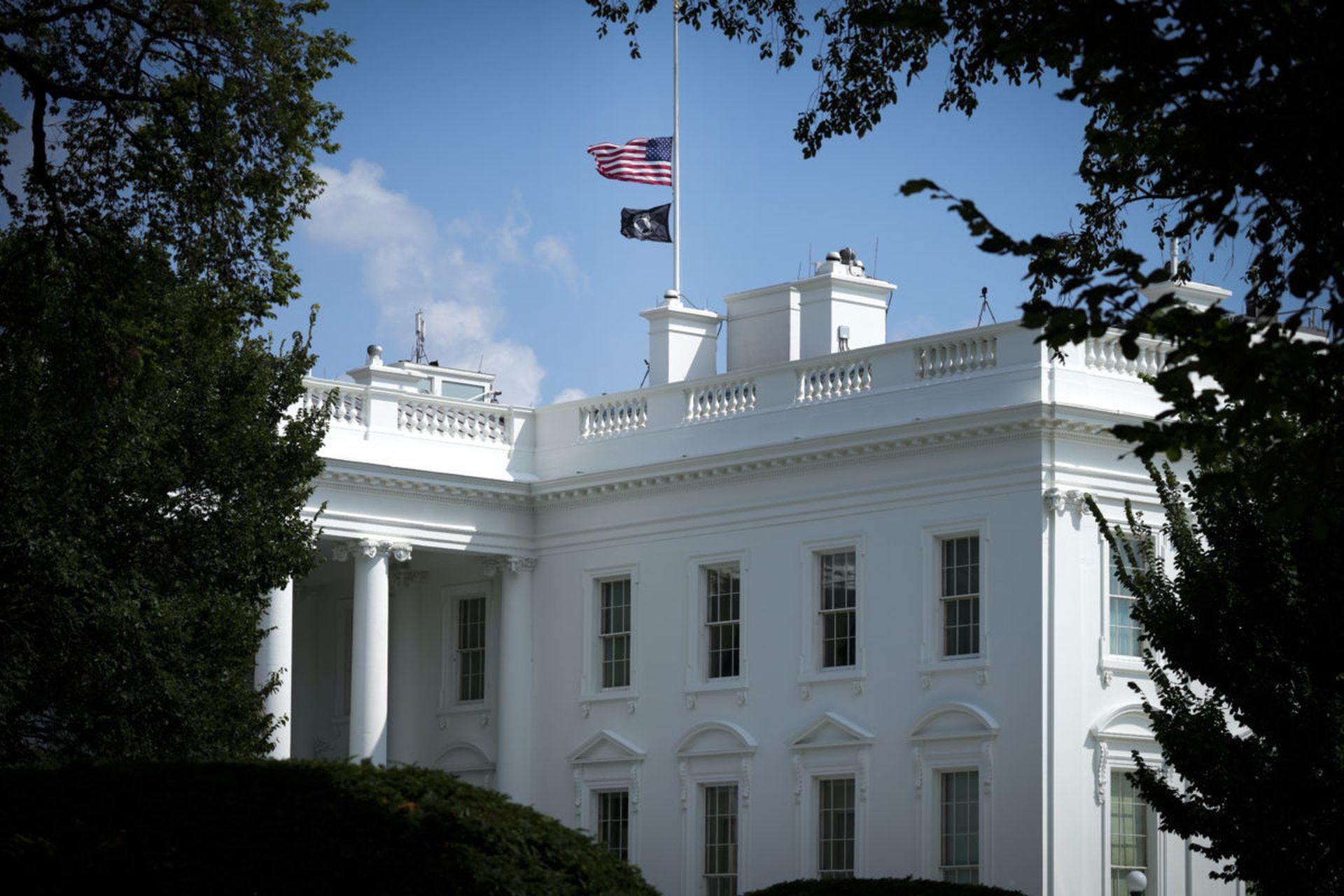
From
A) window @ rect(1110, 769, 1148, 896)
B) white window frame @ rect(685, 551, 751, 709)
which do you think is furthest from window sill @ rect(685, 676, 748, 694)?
window @ rect(1110, 769, 1148, 896)

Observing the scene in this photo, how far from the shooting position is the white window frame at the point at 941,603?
31.8 meters

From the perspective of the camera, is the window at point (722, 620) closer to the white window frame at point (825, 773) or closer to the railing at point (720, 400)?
the white window frame at point (825, 773)

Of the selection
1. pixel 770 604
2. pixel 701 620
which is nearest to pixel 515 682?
pixel 701 620

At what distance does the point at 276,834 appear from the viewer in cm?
1401

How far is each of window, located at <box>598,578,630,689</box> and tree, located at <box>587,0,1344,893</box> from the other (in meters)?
16.2

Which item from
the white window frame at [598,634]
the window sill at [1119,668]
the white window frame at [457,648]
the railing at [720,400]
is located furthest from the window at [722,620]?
the window sill at [1119,668]

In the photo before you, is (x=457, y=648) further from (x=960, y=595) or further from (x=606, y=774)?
Answer: (x=960, y=595)

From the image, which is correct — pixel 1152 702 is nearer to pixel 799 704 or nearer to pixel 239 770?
pixel 799 704

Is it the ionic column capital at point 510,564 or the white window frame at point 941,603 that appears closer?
the white window frame at point 941,603

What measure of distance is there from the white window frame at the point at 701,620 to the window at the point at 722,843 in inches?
60.3

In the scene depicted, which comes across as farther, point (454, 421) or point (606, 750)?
point (454, 421)

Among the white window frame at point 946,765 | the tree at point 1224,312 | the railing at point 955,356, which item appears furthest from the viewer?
the railing at point 955,356

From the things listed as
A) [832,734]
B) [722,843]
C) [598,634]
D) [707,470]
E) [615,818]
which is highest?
[707,470]

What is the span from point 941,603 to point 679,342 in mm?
8623
